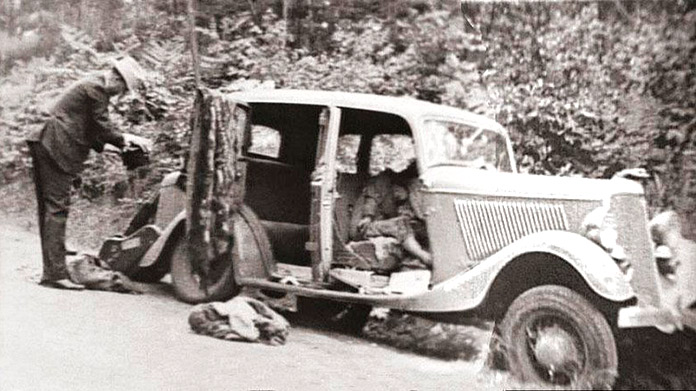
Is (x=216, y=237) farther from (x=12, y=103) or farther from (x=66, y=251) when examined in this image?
(x=12, y=103)

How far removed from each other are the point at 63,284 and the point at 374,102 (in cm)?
126

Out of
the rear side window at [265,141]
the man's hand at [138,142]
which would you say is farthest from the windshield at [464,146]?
the man's hand at [138,142]

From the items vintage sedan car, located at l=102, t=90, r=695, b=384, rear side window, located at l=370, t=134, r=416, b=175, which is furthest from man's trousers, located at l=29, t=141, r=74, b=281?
rear side window, located at l=370, t=134, r=416, b=175

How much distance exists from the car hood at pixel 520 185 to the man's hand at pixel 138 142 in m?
0.94

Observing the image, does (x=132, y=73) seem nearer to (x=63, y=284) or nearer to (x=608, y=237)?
(x=63, y=284)

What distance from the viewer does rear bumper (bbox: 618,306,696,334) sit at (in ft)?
8.55

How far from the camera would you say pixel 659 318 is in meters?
2.64

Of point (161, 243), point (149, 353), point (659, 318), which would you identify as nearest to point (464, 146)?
point (659, 318)

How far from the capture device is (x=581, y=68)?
276cm

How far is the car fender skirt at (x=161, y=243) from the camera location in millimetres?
A: 2975

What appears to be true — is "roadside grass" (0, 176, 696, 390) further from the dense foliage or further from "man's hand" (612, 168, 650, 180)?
"man's hand" (612, 168, 650, 180)

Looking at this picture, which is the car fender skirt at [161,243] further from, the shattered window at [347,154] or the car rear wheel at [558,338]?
the car rear wheel at [558,338]

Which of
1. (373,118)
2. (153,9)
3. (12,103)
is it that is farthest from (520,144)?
(12,103)

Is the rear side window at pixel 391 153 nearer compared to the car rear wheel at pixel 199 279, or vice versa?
the rear side window at pixel 391 153
